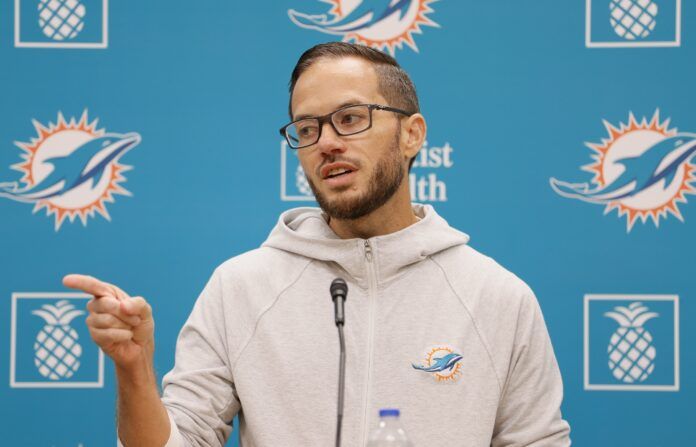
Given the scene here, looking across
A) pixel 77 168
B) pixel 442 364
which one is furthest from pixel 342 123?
pixel 77 168

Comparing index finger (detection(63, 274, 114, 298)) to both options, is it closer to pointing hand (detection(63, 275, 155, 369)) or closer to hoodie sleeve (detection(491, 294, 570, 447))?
pointing hand (detection(63, 275, 155, 369))

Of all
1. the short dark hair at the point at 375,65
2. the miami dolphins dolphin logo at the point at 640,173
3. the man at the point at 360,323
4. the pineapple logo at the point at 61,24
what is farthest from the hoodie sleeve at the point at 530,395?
the pineapple logo at the point at 61,24

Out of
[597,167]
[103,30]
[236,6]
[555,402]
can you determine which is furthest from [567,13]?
[103,30]

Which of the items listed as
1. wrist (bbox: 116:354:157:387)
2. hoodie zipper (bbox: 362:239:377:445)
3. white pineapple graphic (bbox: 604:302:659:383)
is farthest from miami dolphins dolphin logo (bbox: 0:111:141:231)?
white pineapple graphic (bbox: 604:302:659:383)

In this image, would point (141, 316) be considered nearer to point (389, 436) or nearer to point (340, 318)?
point (340, 318)

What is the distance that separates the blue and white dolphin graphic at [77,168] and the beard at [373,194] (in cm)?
84

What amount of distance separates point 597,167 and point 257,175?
1010 millimetres

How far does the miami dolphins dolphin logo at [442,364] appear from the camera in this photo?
1816 millimetres

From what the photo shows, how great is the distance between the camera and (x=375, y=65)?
201 cm

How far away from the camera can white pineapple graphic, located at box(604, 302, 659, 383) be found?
7.98 feet

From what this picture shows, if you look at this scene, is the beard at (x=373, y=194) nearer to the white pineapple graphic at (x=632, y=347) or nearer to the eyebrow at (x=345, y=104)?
the eyebrow at (x=345, y=104)

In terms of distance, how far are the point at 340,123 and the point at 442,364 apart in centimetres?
59

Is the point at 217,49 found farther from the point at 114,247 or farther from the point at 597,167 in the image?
the point at 597,167

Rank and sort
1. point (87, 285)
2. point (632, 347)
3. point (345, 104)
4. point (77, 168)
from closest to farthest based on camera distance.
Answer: point (87, 285) < point (345, 104) < point (632, 347) < point (77, 168)
